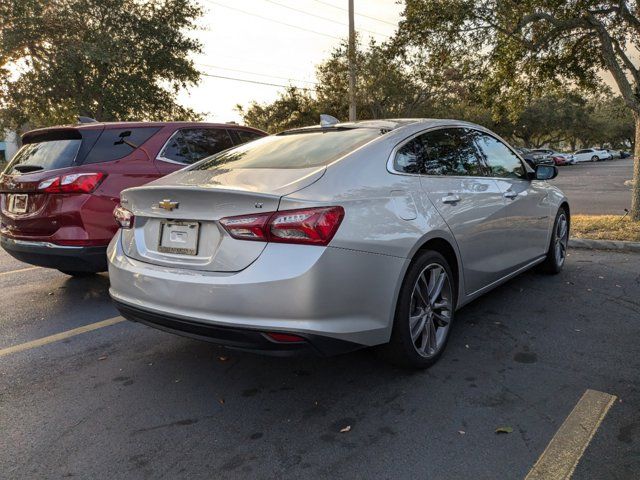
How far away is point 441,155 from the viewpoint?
147 inches

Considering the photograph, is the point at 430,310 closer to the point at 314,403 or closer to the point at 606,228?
the point at 314,403

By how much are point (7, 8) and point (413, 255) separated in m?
20.6

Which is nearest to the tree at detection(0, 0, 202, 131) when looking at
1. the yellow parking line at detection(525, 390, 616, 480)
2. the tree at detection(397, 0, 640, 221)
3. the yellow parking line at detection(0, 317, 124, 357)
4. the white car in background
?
the tree at detection(397, 0, 640, 221)

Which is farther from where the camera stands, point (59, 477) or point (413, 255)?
point (413, 255)

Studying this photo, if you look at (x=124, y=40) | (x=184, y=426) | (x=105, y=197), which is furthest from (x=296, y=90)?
(x=184, y=426)

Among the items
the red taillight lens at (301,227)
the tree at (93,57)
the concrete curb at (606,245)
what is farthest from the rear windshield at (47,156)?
the tree at (93,57)

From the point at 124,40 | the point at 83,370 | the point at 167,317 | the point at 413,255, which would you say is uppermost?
the point at 124,40

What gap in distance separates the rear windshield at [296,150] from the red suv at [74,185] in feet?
4.83

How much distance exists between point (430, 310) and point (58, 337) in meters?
2.93

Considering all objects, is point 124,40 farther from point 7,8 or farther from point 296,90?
point 296,90

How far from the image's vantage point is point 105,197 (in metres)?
4.70

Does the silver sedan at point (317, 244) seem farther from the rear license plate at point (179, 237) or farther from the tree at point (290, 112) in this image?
the tree at point (290, 112)

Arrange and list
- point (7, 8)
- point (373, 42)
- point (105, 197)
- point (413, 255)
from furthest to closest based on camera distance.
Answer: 1. point (373, 42)
2. point (7, 8)
3. point (105, 197)
4. point (413, 255)

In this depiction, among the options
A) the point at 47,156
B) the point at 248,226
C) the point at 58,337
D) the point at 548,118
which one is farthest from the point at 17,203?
the point at 548,118
